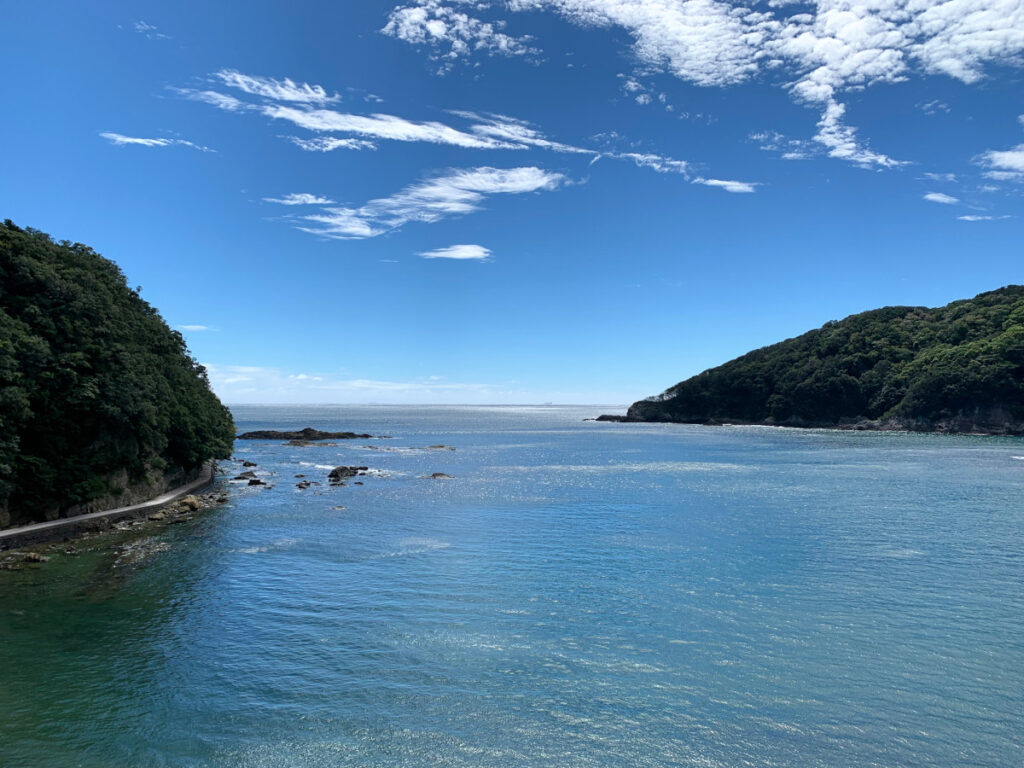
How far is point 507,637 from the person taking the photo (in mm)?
20703

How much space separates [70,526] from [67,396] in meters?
7.95

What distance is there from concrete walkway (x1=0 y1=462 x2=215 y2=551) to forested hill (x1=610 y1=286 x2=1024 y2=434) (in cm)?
15908

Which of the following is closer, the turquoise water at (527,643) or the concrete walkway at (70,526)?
the turquoise water at (527,643)

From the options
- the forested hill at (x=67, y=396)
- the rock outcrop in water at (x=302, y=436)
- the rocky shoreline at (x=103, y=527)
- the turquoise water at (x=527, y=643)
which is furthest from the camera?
the rock outcrop in water at (x=302, y=436)

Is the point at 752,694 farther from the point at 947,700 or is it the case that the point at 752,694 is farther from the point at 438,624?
the point at 438,624

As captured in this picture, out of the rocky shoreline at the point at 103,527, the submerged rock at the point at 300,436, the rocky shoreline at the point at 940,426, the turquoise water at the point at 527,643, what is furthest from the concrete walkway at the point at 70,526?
the rocky shoreline at the point at 940,426

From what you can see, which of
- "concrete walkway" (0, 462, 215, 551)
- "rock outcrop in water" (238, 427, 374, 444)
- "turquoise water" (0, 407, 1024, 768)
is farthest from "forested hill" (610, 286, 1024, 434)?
"concrete walkway" (0, 462, 215, 551)

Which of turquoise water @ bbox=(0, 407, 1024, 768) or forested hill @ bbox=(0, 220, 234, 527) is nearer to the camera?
turquoise water @ bbox=(0, 407, 1024, 768)

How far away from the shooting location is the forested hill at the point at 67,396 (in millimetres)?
34969

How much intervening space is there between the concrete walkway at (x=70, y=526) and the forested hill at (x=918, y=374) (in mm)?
159083

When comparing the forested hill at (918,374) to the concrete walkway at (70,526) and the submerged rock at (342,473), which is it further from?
the concrete walkway at (70,526)

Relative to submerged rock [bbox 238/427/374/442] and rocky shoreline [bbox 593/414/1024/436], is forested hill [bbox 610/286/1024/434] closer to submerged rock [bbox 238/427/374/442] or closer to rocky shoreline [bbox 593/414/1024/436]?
rocky shoreline [bbox 593/414/1024/436]

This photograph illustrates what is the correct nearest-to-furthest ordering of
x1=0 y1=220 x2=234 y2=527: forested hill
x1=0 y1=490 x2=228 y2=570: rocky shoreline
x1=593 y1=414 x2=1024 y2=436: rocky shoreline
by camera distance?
x1=0 y1=490 x2=228 y2=570: rocky shoreline
x1=0 y1=220 x2=234 y2=527: forested hill
x1=593 y1=414 x2=1024 y2=436: rocky shoreline

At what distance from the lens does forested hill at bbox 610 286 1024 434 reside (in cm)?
13675
